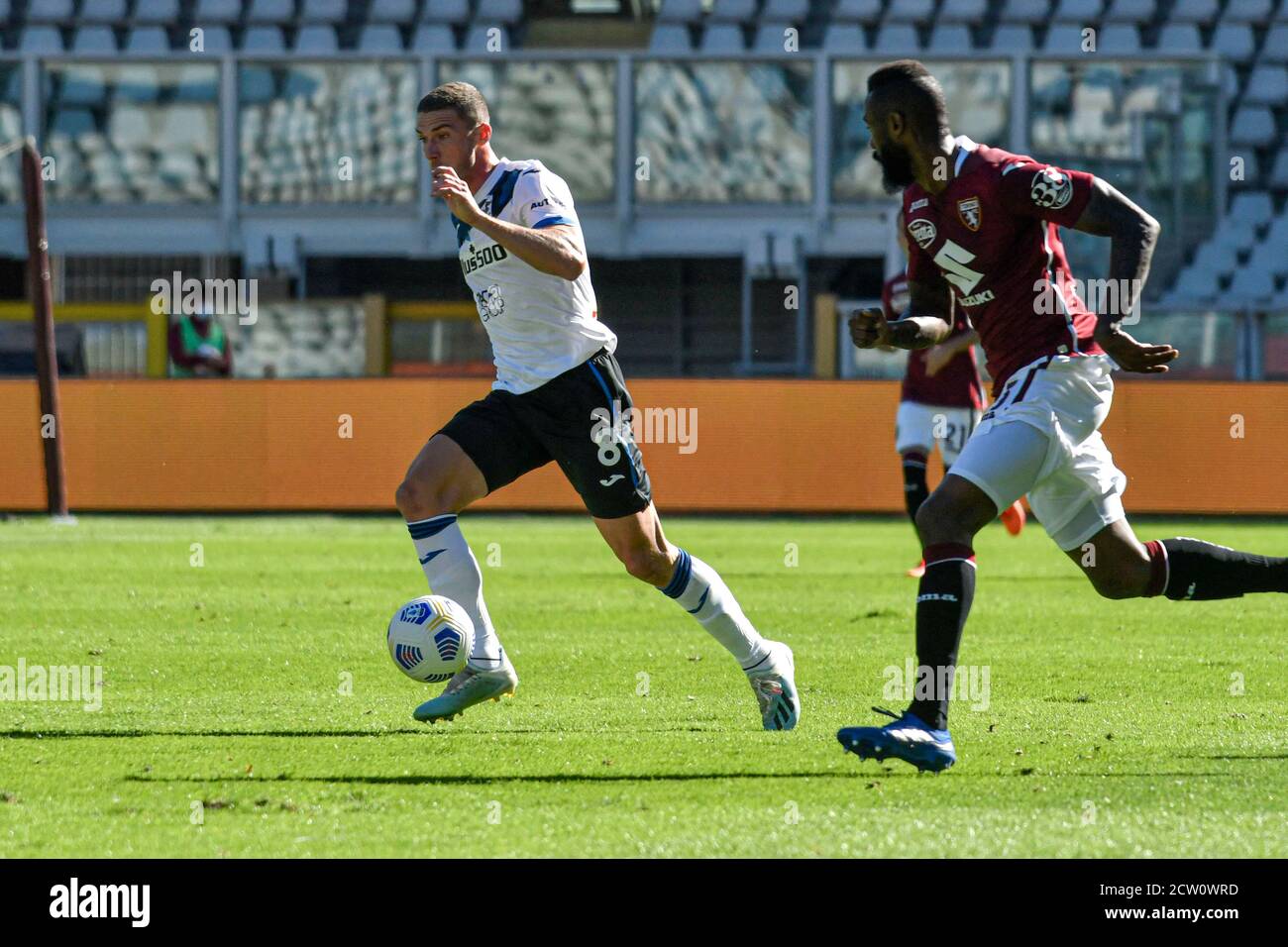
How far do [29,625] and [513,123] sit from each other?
18.4 metres

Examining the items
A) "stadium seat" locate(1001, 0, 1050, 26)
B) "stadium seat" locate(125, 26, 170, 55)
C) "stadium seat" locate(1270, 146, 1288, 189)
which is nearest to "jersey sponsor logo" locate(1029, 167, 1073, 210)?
"stadium seat" locate(1001, 0, 1050, 26)

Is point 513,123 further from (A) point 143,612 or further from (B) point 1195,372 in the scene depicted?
(A) point 143,612

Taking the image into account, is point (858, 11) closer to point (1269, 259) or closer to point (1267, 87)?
point (1267, 87)

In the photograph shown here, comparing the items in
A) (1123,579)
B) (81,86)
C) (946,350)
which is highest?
(81,86)

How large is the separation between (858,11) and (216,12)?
33.0ft

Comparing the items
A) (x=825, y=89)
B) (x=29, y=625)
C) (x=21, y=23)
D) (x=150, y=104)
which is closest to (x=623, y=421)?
(x=29, y=625)

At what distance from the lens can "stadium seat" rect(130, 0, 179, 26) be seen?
96.5 ft

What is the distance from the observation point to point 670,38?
2877 centimetres

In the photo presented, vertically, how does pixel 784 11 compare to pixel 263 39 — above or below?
above

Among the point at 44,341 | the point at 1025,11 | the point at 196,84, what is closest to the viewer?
the point at 44,341

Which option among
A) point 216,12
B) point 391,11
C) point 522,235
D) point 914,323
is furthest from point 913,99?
point 216,12

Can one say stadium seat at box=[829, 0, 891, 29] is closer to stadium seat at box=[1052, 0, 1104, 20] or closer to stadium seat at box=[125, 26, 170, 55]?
stadium seat at box=[1052, 0, 1104, 20]

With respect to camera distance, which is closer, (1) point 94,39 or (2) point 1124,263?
(2) point 1124,263

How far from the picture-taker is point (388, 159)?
26703mm
